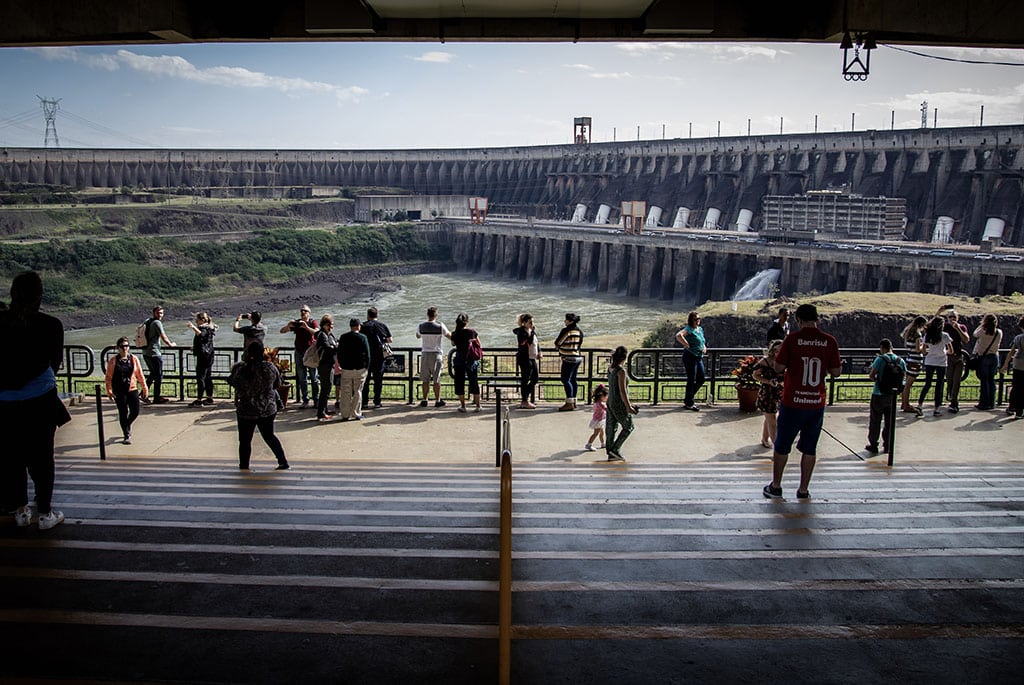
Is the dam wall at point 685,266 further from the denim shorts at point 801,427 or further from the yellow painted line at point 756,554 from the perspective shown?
the yellow painted line at point 756,554

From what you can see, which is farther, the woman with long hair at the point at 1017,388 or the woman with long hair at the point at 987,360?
the woman with long hair at the point at 987,360

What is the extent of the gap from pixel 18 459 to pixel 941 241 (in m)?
57.8

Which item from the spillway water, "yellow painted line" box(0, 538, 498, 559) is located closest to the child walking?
"yellow painted line" box(0, 538, 498, 559)

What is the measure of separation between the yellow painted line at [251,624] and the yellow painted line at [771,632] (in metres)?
0.35

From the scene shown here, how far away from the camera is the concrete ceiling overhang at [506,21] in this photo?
8.71 meters

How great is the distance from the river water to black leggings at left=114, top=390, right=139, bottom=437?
90.4 ft

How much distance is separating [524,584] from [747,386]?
6930mm

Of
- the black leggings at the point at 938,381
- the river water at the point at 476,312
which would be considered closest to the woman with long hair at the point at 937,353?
the black leggings at the point at 938,381

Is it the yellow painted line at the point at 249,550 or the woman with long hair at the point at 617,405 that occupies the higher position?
the woman with long hair at the point at 617,405

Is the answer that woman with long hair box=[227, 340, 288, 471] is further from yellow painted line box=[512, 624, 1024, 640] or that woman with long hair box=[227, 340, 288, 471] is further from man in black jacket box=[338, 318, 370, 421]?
yellow painted line box=[512, 624, 1024, 640]

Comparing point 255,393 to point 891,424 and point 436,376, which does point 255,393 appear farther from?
point 891,424

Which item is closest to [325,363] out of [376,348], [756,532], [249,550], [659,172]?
[376,348]

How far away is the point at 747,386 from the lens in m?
11.3

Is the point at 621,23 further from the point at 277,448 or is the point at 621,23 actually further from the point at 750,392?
the point at 277,448
